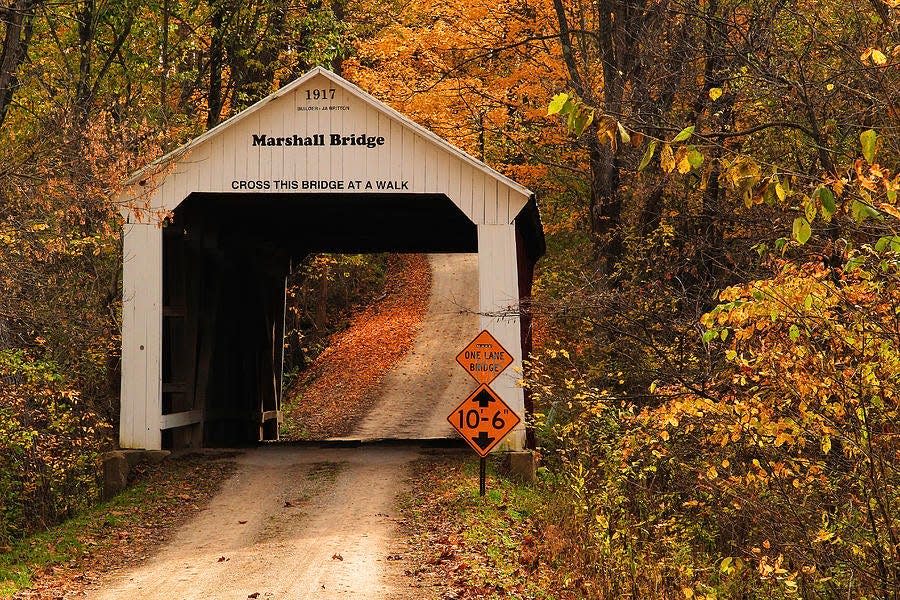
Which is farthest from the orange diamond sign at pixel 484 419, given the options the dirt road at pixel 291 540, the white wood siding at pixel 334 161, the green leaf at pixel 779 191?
the green leaf at pixel 779 191

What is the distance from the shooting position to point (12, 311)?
1294cm

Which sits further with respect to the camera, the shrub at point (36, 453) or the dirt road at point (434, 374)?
the dirt road at point (434, 374)

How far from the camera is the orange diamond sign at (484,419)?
1330 cm

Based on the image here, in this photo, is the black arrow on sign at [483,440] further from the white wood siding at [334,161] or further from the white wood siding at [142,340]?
the white wood siding at [142,340]

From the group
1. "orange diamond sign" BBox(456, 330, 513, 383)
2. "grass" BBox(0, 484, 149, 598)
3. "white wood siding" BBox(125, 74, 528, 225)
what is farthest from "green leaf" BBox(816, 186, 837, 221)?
"white wood siding" BBox(125, 74, 528, 225)

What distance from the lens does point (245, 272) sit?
2067 centimetres

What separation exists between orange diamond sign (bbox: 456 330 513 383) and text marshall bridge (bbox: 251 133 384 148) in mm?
3421

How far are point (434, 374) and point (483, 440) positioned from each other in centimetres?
1874

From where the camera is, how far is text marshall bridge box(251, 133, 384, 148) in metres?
15.6

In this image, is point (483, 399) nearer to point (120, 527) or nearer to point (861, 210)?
point (120, 527)

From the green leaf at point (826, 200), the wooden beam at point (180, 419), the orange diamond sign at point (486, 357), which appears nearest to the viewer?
the green leaf at point (826, 200)

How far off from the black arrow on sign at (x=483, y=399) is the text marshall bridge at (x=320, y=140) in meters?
4.10

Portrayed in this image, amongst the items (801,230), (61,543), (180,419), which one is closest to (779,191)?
(801,230)

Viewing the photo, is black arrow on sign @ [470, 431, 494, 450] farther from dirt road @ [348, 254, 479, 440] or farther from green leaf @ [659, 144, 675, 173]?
green leaf @ [659, 144, 675, 173]
